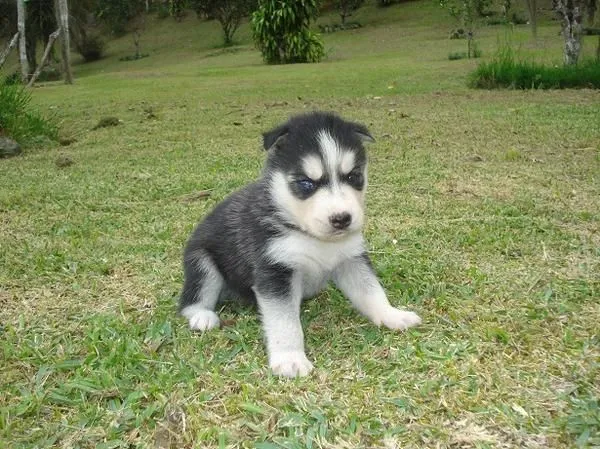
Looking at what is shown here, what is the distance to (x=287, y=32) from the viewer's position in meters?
24.9

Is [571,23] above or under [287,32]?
under

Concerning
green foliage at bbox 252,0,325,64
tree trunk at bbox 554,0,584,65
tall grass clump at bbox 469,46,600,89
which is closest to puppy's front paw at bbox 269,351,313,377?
tall grass clump at bbox 469,46,600,89

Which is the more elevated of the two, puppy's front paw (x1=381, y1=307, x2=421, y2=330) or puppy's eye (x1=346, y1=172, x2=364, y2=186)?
puppy's eye (x1=346, y1=172, x2=364, y2=186)

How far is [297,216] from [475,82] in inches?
434

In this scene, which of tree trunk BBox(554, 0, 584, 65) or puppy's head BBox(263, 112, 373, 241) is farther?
tree trunk BBox(554, 0, 584, 65)

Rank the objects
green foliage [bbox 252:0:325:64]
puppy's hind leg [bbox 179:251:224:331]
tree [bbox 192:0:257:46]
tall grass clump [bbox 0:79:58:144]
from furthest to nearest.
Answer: tree [bbox 192:0:257:46] < green foliage [bbox 252:0:325:64] < tall grass clump [bbox 0:79:58:144] < puppy's hind leg [bbox 179:251:224:331]

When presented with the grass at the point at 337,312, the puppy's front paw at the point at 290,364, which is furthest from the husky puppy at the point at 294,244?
the grass at the point at 337,312

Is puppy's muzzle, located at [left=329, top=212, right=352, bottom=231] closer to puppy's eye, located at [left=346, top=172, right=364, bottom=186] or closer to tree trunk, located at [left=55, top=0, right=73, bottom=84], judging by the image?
puppy's eye, located at [left=346, top=172, right=364, bottom=186]

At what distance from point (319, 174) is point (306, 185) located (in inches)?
3.5

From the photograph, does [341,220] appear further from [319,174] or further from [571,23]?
[571,23]

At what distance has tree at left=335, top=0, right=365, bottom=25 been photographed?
41.7m

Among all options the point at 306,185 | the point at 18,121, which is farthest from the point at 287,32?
the point at 306,185

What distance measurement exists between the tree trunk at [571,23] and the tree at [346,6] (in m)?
29.7

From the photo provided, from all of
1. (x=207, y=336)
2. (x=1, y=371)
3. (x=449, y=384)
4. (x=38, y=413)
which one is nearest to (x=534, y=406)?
(x=449, y=384)
